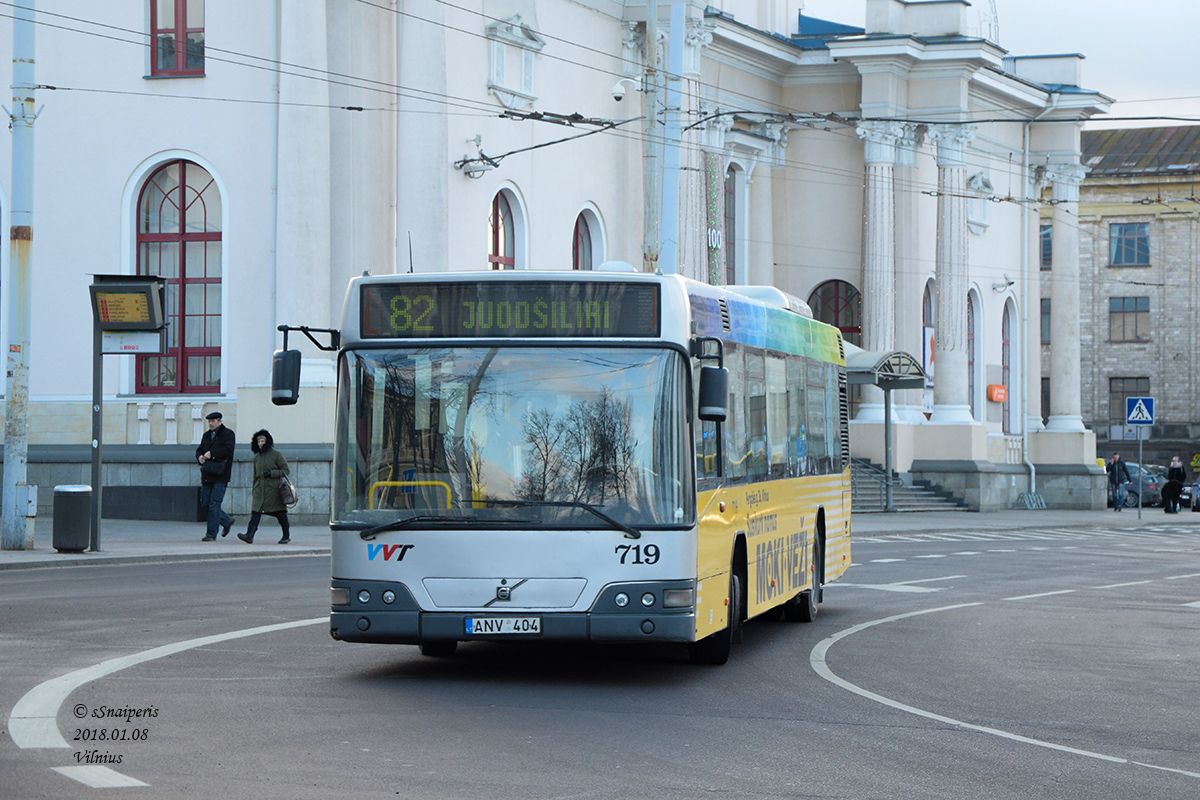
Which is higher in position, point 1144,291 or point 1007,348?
point 1144,291

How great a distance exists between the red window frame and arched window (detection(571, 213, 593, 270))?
10027 millimetres

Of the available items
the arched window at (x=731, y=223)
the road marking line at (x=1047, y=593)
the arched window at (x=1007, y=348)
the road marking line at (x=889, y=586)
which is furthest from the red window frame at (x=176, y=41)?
the arched window at (x=1007, y=348)

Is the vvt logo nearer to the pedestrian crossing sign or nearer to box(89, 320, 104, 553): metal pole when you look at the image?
box(89, 320, 104, 553): metal pole

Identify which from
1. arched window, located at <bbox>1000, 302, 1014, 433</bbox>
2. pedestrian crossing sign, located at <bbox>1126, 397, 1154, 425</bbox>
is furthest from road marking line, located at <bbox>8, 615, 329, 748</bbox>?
arched window, located at <bbox>1000, 302, 1014, 433</bbox>

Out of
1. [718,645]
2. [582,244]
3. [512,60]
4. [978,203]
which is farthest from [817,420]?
[978,203]

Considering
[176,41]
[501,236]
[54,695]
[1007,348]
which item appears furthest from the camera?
[1007,348]

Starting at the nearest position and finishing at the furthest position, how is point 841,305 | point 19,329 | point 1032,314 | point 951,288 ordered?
point 19,329 → point 951,288 → point 841,305 → point 1032,314

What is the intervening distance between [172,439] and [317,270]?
4.03m

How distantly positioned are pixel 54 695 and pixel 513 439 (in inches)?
118

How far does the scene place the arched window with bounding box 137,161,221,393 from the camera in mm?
33688

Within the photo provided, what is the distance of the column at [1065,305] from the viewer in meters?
55.8

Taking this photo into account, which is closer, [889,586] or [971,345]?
[889,586]

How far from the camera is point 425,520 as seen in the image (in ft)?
36.7

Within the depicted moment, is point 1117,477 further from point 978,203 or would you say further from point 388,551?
point 388,551
